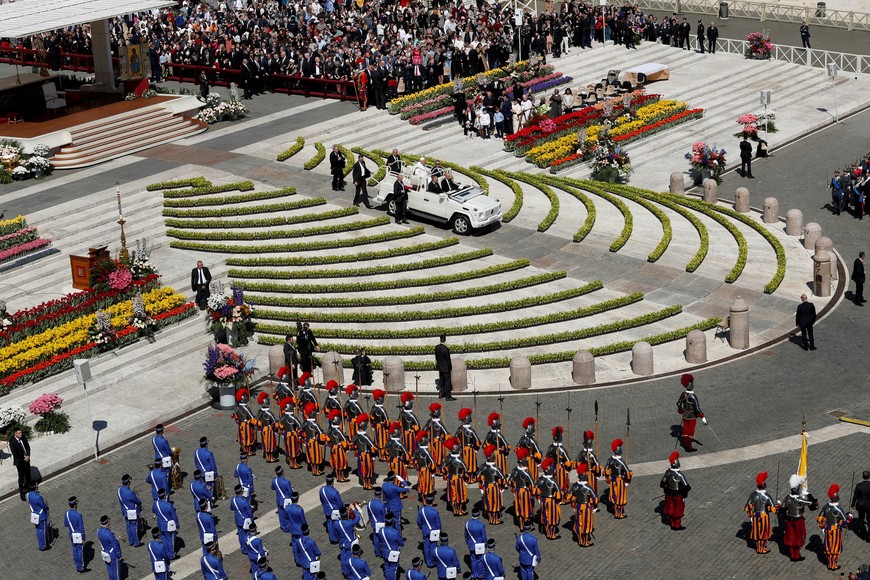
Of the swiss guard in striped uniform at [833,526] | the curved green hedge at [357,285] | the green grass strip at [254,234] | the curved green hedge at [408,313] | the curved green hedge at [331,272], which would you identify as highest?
the green grass strip at [254,234]

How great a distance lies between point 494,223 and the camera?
4297 centimetres

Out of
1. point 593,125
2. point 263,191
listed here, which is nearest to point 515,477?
point 263,191

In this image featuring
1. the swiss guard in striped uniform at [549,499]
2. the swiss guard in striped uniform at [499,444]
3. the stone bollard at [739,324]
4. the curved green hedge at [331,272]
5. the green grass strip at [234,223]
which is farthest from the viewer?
the green grass strip at [234,223]

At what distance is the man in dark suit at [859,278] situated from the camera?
37250mm

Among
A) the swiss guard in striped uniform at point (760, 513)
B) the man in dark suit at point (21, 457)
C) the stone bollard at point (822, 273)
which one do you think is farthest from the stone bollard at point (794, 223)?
the man in dark suit at point (21, 457)

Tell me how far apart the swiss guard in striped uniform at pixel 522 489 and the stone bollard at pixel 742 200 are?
819 inches

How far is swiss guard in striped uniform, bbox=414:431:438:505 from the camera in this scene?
27.6 meters

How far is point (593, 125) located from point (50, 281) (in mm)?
22603

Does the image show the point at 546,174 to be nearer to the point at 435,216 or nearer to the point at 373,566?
the point at 435,216

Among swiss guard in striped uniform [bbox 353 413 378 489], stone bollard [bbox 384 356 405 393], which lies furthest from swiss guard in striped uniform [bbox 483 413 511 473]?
stone bollard [bbox 384 356 405 393]

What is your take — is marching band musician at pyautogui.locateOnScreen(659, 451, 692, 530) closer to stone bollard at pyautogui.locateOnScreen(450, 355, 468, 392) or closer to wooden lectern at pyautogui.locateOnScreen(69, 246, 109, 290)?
stone bollard at pyautogui.locateOnScreen(450, 355, 468, 392)

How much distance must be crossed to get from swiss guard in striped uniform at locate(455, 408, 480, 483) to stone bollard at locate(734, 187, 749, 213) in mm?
19593

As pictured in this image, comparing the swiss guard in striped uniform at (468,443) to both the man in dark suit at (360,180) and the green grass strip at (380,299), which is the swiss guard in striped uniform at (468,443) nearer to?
the green grass strip at (380,299)

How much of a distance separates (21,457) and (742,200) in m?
25.4
